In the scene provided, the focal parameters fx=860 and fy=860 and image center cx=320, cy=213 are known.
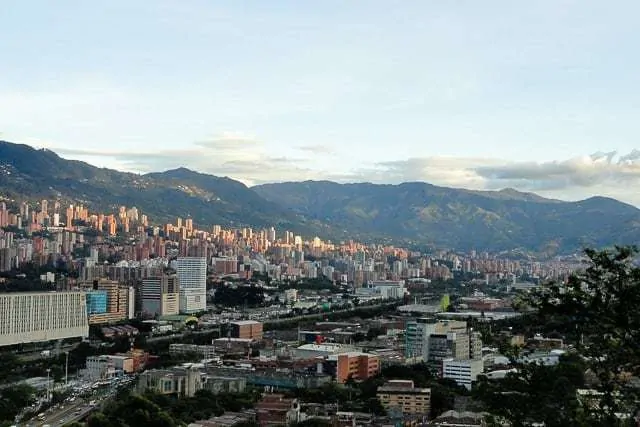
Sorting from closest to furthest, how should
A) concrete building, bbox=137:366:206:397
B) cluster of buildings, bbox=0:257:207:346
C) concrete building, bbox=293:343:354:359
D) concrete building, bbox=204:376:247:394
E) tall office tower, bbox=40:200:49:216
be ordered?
concrete building, bbox=137:366:206:397 → concrete building, bbox=204:376:247:394 → concrete building, bbox=293:343:354:359 → cluster of buildings, bbox=0:257:207:346 → tall office tower, bbox=40:200:49:216

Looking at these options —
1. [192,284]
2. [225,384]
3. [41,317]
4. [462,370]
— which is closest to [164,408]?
[225,384]

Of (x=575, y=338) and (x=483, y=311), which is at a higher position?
(x=575, y=338)

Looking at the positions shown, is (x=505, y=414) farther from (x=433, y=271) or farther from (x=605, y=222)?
(x=605, y=222)

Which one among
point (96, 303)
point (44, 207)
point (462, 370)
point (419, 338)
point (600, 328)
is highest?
point (44, 207)

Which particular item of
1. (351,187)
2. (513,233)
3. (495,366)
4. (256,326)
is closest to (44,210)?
(256,326)

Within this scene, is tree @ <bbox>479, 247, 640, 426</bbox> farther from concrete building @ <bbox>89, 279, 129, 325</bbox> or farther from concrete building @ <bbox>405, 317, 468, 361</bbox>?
concrete building @ <bbox>89, 279, 129, 325</bbox>

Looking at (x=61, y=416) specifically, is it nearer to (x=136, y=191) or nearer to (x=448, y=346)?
(x=448, y=346)

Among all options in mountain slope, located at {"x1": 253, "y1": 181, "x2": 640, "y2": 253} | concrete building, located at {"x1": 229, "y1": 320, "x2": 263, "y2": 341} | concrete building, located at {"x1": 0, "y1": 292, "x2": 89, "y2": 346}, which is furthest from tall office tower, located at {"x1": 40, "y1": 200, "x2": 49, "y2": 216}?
mountain slope, located at {"x1": 253, "y1": 181, "x2": 640, "y2": 253}
